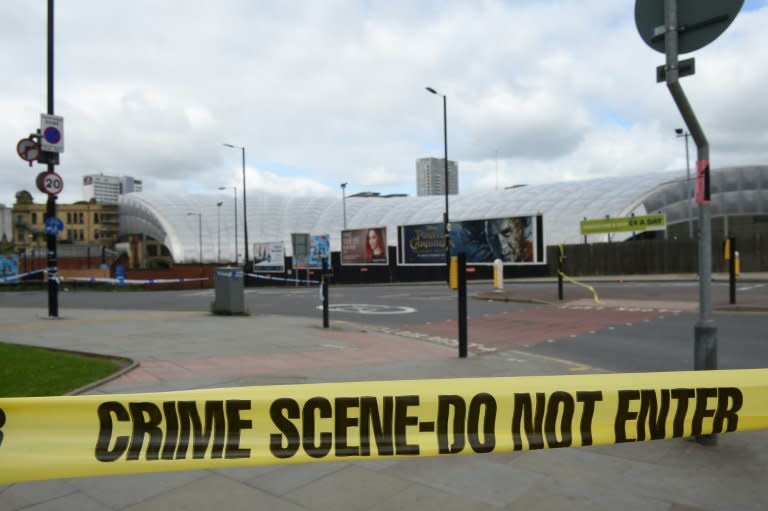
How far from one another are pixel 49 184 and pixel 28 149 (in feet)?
3.19

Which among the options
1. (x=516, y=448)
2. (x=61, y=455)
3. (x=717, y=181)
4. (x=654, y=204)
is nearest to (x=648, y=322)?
(x=516, y=448)

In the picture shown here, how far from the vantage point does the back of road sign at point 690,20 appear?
160 inches

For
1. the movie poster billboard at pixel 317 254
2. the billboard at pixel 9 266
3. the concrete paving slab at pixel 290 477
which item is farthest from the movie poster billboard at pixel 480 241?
the concrete paving slab at pixel 290 477

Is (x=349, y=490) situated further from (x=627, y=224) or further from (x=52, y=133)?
(x=627, y=224)

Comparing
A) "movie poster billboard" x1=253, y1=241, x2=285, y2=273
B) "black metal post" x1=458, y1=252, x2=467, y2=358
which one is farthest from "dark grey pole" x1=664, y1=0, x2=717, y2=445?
"movie poster billboard" x1=253, y1=241, x2=285, y2=273

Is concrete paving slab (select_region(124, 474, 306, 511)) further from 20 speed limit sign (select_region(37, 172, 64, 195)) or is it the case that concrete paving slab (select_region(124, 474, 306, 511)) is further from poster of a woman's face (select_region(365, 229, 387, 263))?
poster of a woman's face (select_region(365, 229, 387, 263))

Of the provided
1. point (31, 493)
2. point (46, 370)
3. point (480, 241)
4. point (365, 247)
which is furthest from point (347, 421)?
point (365, 247)

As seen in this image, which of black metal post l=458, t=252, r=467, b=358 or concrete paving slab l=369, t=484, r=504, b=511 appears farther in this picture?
black metal post l=458, t=252, r=467, b=358

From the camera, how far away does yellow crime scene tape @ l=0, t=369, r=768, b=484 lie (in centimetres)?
301

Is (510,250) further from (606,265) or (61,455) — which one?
(61,455)

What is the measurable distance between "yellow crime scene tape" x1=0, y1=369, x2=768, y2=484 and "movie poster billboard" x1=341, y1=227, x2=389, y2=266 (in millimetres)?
36105

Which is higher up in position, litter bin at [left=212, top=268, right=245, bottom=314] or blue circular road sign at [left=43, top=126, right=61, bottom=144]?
blue circular road sign at [left=43, top=126, right=61, bottom=144]

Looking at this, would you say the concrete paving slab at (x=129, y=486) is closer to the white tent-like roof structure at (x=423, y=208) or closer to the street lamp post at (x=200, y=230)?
the white tent-like roof structure at (x=423, y=208)

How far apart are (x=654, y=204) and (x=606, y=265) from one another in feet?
77.8
